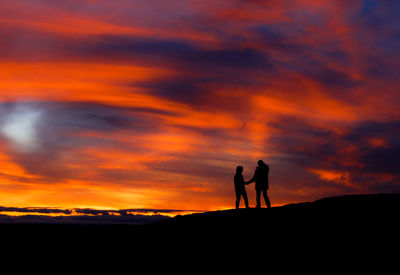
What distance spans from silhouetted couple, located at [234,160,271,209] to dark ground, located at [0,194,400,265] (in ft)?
→ 2.33

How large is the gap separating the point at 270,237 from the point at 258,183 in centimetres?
600

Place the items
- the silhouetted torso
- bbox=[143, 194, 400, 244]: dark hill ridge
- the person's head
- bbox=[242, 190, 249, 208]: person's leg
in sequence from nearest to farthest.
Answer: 1. bbox=[143, 194, 400, 244]: dark hill ridge
2. the person's head
3. the silhouetted torso
4. bbox=[242, 190, 249, 208]: person's leg

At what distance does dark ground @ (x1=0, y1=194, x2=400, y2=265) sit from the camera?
1753cm

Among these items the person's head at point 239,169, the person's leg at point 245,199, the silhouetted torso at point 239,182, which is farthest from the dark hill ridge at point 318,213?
the person's head at point 239,169

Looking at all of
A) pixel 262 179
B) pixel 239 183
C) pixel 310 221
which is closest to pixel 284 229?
pixel 310 221

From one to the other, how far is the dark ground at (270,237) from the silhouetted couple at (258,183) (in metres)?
0.71

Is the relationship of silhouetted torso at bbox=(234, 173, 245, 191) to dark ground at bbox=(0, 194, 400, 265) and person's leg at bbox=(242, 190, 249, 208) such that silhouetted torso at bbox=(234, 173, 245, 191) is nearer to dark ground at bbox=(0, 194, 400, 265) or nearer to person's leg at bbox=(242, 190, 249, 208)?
person's leg at bbox=(242, 190, 249, 208)

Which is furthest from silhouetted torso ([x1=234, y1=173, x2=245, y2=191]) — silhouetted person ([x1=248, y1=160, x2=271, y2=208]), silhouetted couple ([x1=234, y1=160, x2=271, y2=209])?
silhouetted person ([x1=248, y1=160, x2=271, y2=208])

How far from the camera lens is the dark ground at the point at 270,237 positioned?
17531 millimetres

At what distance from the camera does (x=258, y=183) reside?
25250mm

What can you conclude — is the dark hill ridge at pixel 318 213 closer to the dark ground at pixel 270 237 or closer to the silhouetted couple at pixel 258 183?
the dark ground at pixel 270 237

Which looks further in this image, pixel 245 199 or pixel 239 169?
pixel 245 199

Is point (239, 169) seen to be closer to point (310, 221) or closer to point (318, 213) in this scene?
point (318, 213)

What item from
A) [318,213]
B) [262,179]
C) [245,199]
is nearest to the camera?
[318,213]
